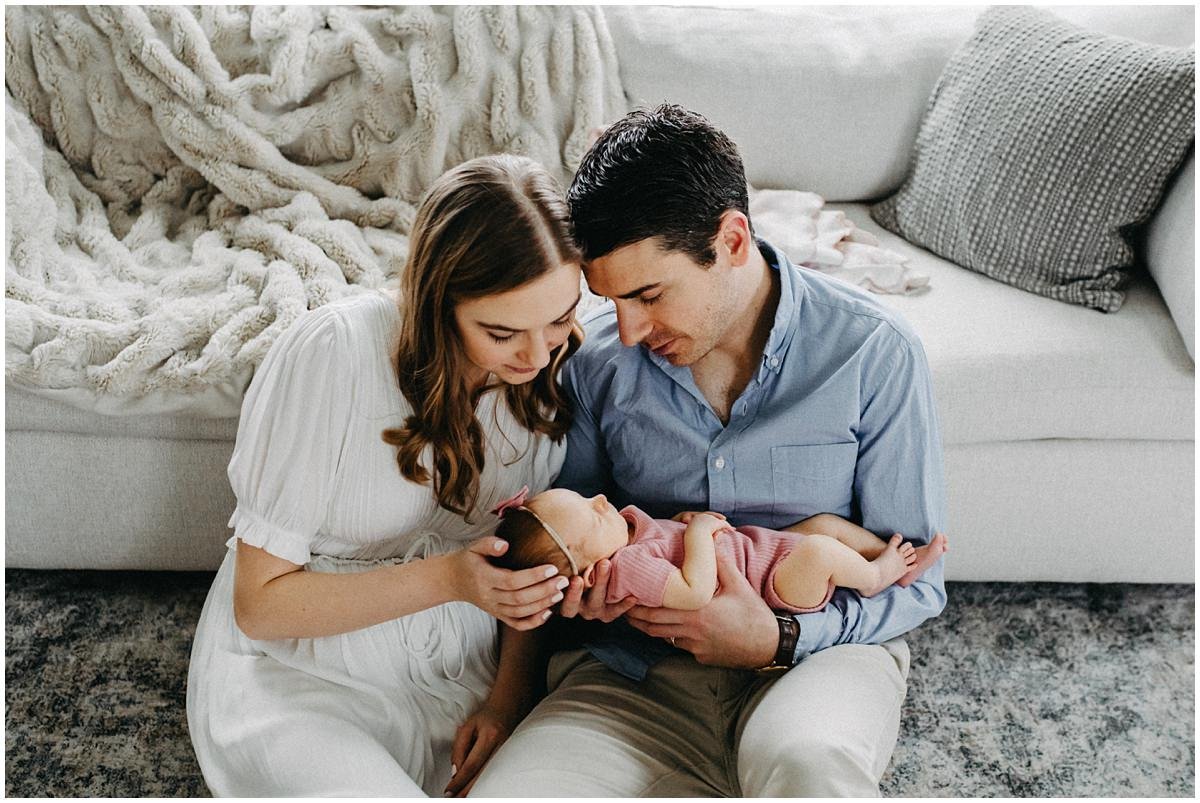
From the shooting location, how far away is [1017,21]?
2252 mm

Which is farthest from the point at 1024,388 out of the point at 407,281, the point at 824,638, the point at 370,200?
the point at 370,200

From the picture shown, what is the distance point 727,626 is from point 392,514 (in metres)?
0.47

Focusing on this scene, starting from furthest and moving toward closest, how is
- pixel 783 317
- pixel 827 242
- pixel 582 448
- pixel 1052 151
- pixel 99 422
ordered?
pixel 827 242, pixel 1052 151, pixel 99 422, pixel 582 448, pixel 783 317

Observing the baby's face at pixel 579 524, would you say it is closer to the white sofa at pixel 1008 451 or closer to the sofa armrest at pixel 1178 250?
the white sofa at pixel 1008 451

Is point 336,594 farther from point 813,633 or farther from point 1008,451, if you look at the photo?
point 1008,451

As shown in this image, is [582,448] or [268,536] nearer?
[268,536]

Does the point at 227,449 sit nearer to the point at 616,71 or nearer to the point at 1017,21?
the point at 616,71

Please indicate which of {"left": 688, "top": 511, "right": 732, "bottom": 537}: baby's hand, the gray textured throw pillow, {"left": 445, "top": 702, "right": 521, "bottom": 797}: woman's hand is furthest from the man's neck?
the gray textured throw pillow

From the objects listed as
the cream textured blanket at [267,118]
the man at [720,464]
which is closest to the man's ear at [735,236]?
the man at [720,464]

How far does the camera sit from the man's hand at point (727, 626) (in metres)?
1.36

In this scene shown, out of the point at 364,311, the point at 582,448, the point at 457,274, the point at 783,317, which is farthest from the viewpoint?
the point at 582,448

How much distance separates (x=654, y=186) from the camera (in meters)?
1.30

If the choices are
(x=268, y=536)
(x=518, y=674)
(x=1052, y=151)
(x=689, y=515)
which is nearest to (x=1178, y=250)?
(x=1052, y=151)

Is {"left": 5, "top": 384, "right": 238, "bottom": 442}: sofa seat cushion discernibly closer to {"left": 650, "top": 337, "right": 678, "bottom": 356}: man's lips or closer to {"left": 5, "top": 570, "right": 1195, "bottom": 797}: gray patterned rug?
{"left": 5, "top": 570, "right": 1195, "bottom": 797}: gray patterned rug
